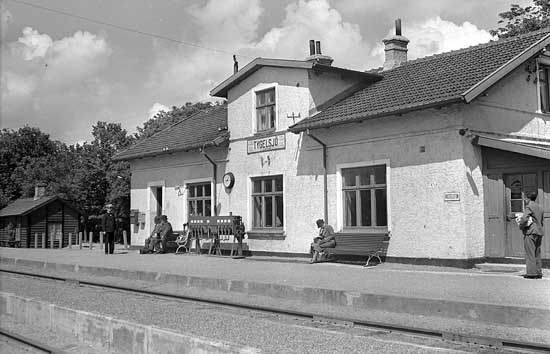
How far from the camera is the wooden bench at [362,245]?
15891 mm

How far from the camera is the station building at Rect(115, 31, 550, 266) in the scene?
14602 millimetres

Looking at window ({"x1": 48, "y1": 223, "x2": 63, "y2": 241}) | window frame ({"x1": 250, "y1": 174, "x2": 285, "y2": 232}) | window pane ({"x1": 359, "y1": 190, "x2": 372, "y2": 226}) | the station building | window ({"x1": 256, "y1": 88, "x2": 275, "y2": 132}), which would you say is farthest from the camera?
window ({"x1": 48, "y1": 223, "x2": 63, "y2": 241})

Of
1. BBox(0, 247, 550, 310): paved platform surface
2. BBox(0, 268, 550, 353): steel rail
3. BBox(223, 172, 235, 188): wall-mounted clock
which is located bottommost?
BBox(0, 268, 550, 353): steel rail

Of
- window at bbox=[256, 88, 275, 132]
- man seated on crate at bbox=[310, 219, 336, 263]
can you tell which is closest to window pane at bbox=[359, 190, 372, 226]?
man seated on crate at bbox=[310, 219, 336, 263]

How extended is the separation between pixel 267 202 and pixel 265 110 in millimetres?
3020

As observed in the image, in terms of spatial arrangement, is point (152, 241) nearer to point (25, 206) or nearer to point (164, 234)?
point (164, 234)

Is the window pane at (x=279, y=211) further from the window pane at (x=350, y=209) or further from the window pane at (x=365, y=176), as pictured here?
the window pane at (x=365, y=176)

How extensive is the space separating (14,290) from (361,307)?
8297 millimetres

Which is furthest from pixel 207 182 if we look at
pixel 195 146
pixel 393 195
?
pixel 393 195

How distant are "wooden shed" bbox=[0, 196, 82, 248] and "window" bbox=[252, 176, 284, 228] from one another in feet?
50.6

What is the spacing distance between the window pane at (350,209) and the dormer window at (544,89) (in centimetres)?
588

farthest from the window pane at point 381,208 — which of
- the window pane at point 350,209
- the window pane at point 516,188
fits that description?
the window pane at point 516,188

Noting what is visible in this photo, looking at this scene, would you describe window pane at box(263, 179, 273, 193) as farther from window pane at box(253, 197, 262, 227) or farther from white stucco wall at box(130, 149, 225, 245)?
white stucco wall at box(130, 149, 225, 245)

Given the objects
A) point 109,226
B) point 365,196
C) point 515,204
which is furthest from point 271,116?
point 515,204
